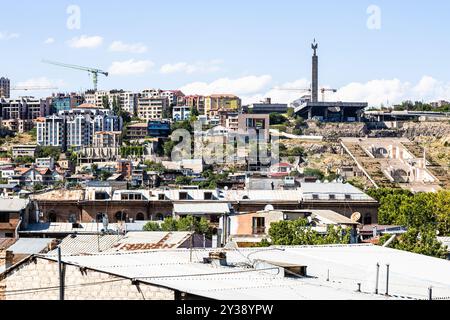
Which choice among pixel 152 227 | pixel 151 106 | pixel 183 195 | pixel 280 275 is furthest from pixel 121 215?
pixel 151 106

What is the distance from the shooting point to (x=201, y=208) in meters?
49.7

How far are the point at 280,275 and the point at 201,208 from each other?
35281 millimetres

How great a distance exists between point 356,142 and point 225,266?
416 ft

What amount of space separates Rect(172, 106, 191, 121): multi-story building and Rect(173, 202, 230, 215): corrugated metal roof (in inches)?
5184

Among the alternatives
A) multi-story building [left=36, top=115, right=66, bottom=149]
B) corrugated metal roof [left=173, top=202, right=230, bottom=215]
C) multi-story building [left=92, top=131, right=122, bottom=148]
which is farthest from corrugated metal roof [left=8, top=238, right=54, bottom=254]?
multi-story building [left=36, top=115, right=66, bottom=149]

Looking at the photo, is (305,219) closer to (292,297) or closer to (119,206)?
(119,206)

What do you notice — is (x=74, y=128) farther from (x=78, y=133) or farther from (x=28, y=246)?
(x=28, y=246)

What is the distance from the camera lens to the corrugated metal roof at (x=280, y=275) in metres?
13.2

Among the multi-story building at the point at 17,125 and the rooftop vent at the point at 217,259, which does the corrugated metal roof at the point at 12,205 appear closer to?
the rooftop vent at the point at 217,259

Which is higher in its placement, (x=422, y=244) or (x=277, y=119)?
(x=277, y=119)

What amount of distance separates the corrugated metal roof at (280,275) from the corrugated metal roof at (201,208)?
29260 mm

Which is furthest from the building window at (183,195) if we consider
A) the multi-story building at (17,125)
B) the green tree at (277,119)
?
the multi-story building at (17,125)

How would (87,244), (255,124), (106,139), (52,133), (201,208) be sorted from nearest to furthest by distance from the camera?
(87,244) < (201,208) < (106,139) < (255,124) < (52,133)

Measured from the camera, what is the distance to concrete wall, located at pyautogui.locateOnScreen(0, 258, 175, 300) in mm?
13164
